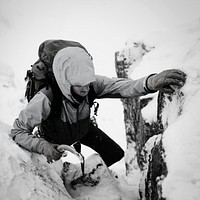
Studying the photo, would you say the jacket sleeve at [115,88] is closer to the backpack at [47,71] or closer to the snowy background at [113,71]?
the backpack at [47,71]

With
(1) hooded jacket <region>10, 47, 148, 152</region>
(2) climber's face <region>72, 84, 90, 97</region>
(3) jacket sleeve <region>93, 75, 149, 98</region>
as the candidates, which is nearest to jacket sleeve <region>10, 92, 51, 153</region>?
(1) hooded jacket <region>10, 47, 148, 152</region>

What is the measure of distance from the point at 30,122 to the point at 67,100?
1.55 feet

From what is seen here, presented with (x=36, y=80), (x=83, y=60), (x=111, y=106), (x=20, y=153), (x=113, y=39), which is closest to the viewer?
(x=20, y=153)

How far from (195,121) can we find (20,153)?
1.53m

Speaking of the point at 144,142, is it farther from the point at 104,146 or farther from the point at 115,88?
the point at 115,88

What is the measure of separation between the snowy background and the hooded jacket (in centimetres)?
21

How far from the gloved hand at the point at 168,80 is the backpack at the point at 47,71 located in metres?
0.81

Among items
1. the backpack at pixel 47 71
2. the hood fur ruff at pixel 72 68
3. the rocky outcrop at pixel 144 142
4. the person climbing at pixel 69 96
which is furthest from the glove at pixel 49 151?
the rocky outcrop at pixel 144 142

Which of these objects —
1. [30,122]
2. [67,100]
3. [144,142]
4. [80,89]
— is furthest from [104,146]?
[30,122]

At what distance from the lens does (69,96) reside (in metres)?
2.42

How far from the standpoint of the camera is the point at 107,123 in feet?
44.3

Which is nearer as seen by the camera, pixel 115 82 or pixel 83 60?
pixel 83 60

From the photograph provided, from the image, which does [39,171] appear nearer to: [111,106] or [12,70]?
[111,106]

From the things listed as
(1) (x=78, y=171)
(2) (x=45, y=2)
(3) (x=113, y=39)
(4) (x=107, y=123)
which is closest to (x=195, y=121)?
(1) (x=78, y=171)
